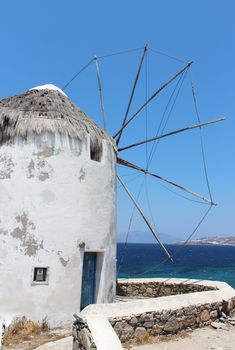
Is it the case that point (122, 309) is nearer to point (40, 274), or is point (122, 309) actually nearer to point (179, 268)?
point (40, 274)

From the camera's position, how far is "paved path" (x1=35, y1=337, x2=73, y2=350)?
736 centimetres

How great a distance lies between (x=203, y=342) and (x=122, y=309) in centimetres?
177

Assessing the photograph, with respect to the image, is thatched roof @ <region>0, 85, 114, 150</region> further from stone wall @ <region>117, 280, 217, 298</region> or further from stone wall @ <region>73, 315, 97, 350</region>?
stone wall @ <region>117, 280, 217, 298</region>

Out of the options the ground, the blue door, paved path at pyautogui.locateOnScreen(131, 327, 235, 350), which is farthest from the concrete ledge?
the blue door

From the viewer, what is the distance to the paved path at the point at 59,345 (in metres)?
7.36

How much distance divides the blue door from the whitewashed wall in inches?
7.0

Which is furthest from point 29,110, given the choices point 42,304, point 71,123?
point 42,304

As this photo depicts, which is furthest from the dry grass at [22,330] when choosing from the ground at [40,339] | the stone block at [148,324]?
the stone block at [148,324]

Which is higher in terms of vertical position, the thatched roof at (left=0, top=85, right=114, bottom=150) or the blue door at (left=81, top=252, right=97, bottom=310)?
the thatched roof at (left=0, top=85, right=114, bottom=150)

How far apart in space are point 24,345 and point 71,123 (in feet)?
18.0

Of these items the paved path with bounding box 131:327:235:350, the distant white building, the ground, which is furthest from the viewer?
the distant white building

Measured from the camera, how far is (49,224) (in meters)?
9.37

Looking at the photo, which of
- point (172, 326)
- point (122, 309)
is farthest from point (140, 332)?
point (172, 326)

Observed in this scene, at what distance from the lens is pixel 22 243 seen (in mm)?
9109
